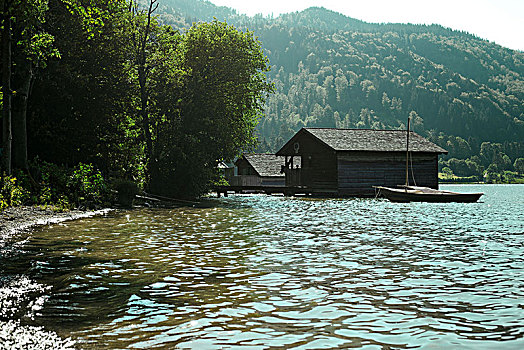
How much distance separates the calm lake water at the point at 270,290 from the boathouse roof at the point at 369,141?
3642 cm

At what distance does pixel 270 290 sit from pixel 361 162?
4653 centimetres

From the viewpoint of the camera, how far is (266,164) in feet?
270

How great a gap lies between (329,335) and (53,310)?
4.08m

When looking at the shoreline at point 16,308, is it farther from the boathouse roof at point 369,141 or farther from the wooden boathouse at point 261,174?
the wooden boathouse at point 261,174

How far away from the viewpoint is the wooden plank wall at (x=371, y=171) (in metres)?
54.3

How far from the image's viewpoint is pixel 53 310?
7.96m

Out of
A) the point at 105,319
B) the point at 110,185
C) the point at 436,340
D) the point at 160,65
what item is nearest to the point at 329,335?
the point at 436,340

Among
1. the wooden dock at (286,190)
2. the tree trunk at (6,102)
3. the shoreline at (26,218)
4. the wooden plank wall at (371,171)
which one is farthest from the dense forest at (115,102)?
the wooden plank wall at (371,171)

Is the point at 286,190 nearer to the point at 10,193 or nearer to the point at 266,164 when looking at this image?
the point at 266,164

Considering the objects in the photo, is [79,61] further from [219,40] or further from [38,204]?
[219,40]

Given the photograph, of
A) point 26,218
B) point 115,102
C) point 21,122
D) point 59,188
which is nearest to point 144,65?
point 115,102

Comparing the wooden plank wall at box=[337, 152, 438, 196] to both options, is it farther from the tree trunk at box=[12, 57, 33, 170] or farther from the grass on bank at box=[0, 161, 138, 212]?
the tree trunk at box=[12, 57, 33, 170]

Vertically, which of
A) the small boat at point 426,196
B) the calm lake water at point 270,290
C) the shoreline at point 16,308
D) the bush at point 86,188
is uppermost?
the bush at point 86,188

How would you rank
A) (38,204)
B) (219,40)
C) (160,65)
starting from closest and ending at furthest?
1. (38,204)
2. (160,65)
3. (219,40)
